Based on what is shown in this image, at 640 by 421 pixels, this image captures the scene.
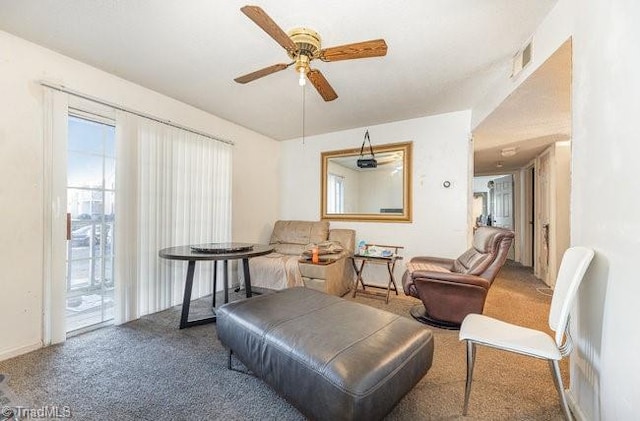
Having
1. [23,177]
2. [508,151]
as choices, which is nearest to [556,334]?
[23,177]

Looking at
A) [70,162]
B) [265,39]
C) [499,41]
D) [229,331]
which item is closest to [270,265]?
[229,331]

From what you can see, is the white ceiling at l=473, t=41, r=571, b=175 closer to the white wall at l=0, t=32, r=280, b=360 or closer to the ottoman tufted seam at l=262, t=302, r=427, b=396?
the ottoman tufted seam at l=262, t=302, r=427, b=396

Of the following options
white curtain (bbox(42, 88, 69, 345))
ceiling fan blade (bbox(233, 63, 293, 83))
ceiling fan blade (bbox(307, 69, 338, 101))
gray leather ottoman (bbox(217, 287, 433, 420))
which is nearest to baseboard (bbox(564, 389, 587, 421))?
gray leather ottoman (bbox(217, 287, 433, 420))

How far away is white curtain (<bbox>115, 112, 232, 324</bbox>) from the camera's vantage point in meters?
2.67

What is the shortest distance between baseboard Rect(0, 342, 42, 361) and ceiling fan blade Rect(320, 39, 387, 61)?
3066 millimetres

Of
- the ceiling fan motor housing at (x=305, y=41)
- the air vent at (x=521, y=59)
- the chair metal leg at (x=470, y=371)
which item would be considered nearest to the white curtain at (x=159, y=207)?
the ceiling fan motor housing at (x=305, y=41)

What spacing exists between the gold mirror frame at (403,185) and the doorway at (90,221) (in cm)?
279

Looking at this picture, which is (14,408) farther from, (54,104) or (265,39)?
(265,39)

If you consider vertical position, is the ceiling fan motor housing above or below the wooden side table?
above

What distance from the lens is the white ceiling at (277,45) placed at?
174cm

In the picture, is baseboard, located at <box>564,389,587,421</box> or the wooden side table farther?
the wooden side table

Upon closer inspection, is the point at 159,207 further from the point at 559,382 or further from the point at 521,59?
the point at 521,59

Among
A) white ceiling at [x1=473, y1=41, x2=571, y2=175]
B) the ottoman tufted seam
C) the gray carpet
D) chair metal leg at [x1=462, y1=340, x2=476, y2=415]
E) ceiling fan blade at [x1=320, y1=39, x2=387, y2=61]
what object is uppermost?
white ceiling at [x1=473, y1=41, x2=571, y2=175]

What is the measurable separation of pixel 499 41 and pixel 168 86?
3.06 meters
